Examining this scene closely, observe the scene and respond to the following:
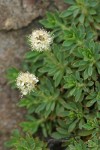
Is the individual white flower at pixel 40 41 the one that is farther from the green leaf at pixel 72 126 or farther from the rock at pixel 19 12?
the green leaf at pixel 72 126

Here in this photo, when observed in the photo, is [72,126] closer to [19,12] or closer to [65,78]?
[65,78]

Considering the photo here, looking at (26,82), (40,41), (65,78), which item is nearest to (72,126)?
(65,78)

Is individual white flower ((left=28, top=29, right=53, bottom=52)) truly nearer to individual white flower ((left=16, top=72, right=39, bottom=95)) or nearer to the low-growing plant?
the low-growing plant

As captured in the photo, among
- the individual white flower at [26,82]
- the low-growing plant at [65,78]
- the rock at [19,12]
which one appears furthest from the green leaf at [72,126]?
the rock at [19,12]

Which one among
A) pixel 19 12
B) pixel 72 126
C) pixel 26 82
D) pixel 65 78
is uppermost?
pixel 19 12

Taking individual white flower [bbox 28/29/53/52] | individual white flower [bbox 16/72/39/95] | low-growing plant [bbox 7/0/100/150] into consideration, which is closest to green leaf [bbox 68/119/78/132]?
low-growing plant [bbox 7/0/100/150]

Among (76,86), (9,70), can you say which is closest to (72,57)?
(76,86)
